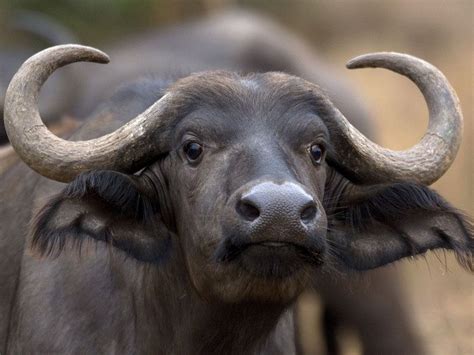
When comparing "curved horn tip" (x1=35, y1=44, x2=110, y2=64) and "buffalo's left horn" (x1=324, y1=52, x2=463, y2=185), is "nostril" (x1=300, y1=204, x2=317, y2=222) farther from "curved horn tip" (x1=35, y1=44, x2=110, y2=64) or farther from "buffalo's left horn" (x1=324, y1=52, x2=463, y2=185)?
"curved horn tip" (x1=35, y1=44, x2=110, y2=64)

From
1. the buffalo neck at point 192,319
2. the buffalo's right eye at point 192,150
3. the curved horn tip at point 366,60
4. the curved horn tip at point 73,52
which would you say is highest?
the curved horn tip at point 366,60

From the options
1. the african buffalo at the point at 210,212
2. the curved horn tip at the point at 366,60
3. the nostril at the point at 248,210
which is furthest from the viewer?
the curved horn tip at the point at 366,60

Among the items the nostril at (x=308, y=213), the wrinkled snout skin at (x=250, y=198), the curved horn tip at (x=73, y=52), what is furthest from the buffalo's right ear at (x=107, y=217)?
the nostril at (x=308, y=213)

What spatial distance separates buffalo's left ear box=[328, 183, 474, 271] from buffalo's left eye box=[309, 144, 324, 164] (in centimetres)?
40

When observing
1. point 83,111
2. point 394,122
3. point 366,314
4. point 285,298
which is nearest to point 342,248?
point 285,298

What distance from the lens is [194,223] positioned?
5.99 m

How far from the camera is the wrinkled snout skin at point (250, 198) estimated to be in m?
5.47

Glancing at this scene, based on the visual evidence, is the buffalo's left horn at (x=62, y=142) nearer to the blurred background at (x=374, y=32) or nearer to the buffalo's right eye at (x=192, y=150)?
the buffalo's right eye at (x=192, y=150)

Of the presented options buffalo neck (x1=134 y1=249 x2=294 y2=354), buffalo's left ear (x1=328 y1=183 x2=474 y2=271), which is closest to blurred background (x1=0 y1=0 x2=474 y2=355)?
buffalo's left ear (x1=328 y1=183 x2=474 y2=271)

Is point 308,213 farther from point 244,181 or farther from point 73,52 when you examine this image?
point 73,52

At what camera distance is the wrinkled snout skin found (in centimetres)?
547

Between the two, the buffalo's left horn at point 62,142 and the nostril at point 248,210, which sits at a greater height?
the nostril at point 248,210

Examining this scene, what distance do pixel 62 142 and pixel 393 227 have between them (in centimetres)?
156

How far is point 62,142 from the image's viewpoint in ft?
20.5
